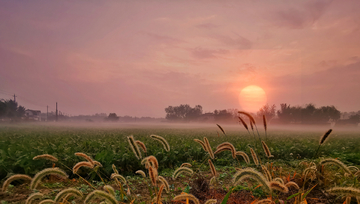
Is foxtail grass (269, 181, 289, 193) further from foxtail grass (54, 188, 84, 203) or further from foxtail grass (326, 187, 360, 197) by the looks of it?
foxtail grass (54, 188, 84, 203)

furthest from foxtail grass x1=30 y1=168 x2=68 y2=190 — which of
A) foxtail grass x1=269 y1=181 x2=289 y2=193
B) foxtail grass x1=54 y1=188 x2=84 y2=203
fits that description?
foxtail grass x1=269 y1=181 x2=289 y2=193

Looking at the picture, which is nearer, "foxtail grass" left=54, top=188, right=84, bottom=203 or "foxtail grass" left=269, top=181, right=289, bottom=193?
"foxtail grass" left=269, top=181, right=289, bottom=193

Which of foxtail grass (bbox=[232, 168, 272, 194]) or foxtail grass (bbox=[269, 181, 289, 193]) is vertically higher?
foxtail grass (bbox=[232, 168, 272, 194])

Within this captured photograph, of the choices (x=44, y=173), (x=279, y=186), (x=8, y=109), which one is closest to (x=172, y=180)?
(x=44, y=173)

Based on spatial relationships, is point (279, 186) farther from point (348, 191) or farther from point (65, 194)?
point (65, 194)

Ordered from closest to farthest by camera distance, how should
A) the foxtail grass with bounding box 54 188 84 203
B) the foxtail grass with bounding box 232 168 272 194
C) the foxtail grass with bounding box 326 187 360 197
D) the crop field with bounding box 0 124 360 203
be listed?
1. the foxtail grass with bounding box 326 187 360 197
2. the foxtail grass with bounding box 232 168 272 194
3. the foxtail grass with bounding box 54 188 84 203
4. the crop field with bounding box 0 124 360 203

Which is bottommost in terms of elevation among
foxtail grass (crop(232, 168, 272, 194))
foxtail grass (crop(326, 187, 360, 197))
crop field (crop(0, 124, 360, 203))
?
crop field (crop(0, 124, 360, 203))

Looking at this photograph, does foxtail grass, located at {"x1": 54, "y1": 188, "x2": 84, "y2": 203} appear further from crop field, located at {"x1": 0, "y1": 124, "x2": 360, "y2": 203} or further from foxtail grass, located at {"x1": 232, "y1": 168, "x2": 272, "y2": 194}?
foxtail grass, located at {"x1": 232, "y1": 168, "x2": 272, "y2": 194}

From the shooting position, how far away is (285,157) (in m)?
11.2

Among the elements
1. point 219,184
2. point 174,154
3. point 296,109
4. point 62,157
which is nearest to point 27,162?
point 62,157

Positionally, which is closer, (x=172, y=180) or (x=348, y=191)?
(x=348, y=191)

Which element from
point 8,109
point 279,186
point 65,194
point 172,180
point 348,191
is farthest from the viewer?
point 8,109

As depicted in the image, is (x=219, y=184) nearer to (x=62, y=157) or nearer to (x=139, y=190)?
(x=139, y=190)

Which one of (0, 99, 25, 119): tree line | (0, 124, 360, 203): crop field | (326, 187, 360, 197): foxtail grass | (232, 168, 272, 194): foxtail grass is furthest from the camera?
(0, 99, 25, 119): tree line
